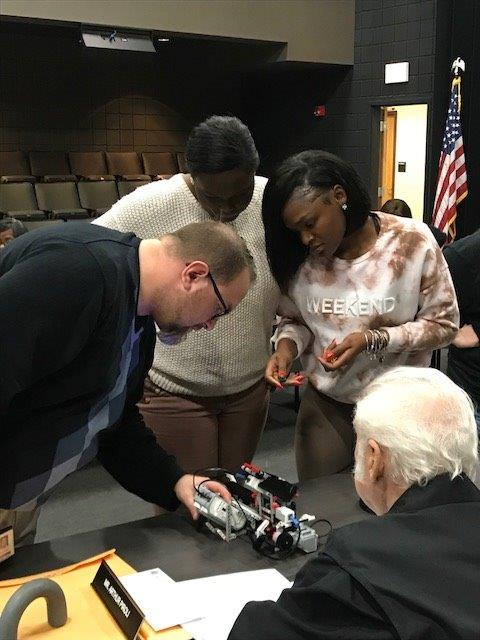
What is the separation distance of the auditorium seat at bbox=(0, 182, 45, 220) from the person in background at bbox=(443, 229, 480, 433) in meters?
6.59

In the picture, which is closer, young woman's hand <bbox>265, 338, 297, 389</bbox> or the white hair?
the white hair

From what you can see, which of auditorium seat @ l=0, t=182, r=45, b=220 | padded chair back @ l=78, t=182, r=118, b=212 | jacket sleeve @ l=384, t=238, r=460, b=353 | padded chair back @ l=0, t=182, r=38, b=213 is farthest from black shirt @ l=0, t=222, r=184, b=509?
padded chair back @ l=78, t=182, r=118, b=212

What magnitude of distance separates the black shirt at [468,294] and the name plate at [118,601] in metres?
1.51

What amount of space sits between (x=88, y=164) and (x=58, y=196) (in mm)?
1260

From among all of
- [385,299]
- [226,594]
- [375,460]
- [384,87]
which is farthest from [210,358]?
[384,87]

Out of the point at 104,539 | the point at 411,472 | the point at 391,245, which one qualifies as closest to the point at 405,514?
the point at 411,472

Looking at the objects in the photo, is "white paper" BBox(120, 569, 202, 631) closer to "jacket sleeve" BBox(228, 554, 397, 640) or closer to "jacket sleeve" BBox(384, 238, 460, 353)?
"jacket sleeve" BBox(228, 554, 397, 640)

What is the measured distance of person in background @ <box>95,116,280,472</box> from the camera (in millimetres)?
1949

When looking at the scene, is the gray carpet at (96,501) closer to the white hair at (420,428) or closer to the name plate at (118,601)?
the name plate at (118,601)

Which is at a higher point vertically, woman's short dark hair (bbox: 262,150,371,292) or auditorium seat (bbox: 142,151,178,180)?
woman's short dark hair (bbox: 262,150,371,292)

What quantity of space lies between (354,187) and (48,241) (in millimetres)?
863

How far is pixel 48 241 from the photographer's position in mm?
1265

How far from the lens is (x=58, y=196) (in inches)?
359

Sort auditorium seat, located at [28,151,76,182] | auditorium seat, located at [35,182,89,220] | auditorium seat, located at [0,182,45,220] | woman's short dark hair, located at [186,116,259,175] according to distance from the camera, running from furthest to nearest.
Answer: auditorium seat, located at [28,151,76,182]
auditorium seat, located at [35,182,89,220]
auditorium seat, located at [0,182,45,220]
woman's short dark hair, located at [186,116,259,175]
